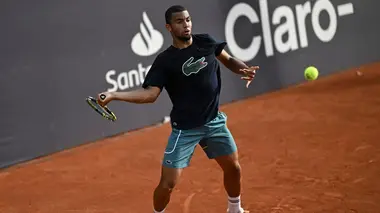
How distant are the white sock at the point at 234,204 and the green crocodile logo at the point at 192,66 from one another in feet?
3.76

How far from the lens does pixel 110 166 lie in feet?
25.2

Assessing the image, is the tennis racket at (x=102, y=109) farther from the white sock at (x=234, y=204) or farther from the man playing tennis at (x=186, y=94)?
the white sock at (x=234, y=204)

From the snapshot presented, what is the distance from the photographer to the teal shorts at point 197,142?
490cm

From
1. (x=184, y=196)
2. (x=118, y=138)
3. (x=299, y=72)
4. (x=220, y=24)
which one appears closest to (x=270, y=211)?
(x=184, y=196)

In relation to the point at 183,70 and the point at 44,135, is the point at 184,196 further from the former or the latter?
the point at 44,135

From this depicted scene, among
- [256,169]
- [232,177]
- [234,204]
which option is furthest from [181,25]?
[256,169]

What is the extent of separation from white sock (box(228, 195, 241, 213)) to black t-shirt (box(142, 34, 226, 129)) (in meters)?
0.78

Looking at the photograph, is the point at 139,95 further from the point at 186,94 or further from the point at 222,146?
the point at 222,146

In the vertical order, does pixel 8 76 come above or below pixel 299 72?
above

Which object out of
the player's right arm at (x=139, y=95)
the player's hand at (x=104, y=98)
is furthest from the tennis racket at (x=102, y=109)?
the player's right arm at (x=139, y=95)

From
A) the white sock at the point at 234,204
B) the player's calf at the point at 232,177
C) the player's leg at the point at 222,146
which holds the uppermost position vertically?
the player's leg at the point at 222,146

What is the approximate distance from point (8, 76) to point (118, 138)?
5.60 ft

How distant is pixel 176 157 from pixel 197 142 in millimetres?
210

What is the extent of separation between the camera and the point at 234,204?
5387mm
